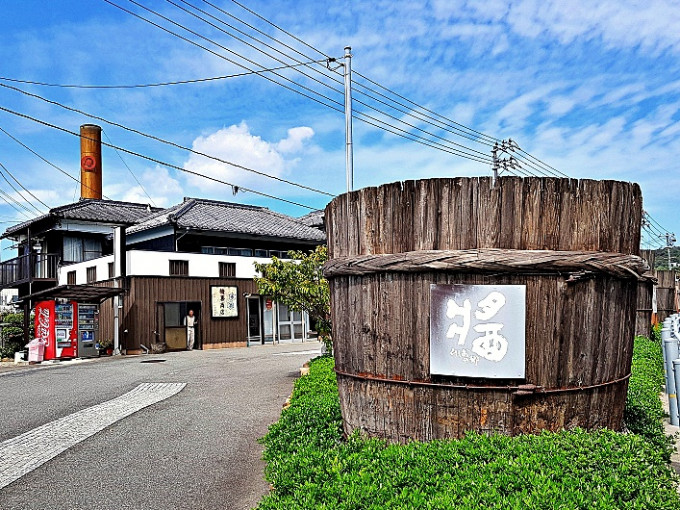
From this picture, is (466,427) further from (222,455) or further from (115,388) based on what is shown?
(115,388)

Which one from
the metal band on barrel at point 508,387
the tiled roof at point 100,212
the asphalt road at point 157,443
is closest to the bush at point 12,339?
the tiled roof at point 100,212

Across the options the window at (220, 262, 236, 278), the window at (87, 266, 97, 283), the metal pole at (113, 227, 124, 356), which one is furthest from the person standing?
the window at (87, 266, 97, 283)

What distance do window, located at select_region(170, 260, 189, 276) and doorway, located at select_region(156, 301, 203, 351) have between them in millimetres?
1230

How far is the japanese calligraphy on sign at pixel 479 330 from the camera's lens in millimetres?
3590

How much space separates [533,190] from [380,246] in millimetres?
1046

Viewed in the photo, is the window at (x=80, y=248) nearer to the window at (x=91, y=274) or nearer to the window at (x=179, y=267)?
the window at (x=91, y=274)

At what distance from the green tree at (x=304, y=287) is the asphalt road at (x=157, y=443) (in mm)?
1705

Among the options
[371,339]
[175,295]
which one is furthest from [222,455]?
[175,295]

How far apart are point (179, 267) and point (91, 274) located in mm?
A: 4814

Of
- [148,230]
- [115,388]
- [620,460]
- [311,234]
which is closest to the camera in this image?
[620,460]

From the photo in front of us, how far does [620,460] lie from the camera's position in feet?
10.8

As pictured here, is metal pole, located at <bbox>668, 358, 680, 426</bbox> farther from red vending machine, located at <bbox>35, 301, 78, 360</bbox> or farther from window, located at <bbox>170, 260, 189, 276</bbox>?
window, located at <bbox>170, 260, 189, 276</bbox>

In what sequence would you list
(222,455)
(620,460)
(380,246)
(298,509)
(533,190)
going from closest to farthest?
(298,509)
(620,460)
(533,190)
(380,246)
(222,455)

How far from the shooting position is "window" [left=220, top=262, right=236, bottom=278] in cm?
2612
